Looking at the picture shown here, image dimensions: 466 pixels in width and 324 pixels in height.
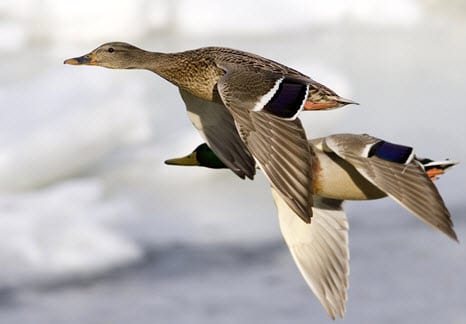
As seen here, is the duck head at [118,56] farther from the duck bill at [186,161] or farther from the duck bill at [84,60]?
the duck bill at [186,161]

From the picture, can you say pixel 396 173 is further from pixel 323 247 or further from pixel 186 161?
pixel 186 161

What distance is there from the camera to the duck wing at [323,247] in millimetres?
5227

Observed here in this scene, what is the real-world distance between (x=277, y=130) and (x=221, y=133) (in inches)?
31.0

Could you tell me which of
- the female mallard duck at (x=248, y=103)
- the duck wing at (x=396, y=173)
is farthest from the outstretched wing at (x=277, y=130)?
the duck wing at (x=396, y=173)

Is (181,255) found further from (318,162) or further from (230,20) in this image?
(318,162)

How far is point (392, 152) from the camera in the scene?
4910mm

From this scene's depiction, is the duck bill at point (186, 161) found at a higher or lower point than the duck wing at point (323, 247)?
higher

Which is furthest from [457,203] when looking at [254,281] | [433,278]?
[254,281]

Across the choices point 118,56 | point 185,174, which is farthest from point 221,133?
point 185,174

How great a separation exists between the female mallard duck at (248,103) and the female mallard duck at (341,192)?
13 centimetres

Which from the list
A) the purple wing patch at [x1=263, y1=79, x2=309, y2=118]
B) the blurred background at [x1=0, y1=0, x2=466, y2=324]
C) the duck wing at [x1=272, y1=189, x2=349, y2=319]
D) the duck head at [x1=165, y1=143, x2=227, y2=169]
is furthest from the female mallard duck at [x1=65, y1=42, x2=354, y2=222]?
the blurred background at [x1=0, y1=0, x2=466, y2=324]

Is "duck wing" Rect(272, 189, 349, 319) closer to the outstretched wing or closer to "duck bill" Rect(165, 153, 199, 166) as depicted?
"duck bill" Rect(165, 153, 199, 166)

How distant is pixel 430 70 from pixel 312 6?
98cm

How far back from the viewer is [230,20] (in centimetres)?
1042
